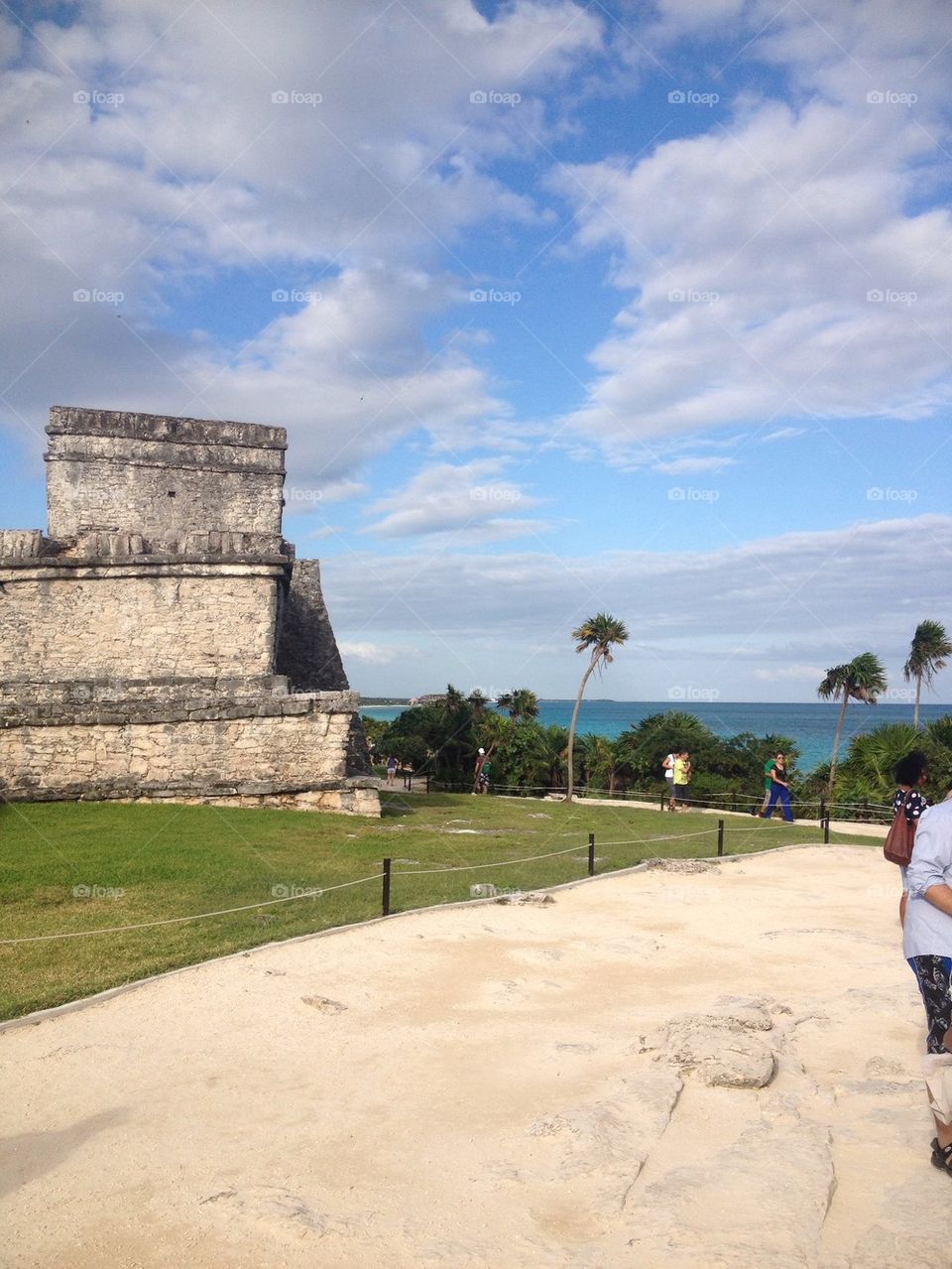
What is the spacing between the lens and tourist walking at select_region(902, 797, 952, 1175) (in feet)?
14.0

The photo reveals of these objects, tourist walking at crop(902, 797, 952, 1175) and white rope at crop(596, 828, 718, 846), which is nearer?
tourist walking at crop(902, 797, 952, 1175)

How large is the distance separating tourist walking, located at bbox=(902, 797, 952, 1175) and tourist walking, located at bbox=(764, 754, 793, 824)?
15037mm

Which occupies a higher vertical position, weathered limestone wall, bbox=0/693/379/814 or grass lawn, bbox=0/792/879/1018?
weathered limestone wall, bbox=0/693/379/814

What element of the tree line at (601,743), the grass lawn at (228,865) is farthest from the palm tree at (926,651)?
the grass lawn at (228,865)

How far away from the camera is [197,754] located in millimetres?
15852

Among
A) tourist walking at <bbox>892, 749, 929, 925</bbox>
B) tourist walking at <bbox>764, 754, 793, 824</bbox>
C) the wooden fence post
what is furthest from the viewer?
tourist walking at <bbox>764, 754, 793, 824</bbox>

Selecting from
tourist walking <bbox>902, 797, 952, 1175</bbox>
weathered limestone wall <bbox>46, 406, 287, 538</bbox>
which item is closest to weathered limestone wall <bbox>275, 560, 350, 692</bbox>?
weathered limestone wall <bbox>46, 406, 287, 538</bbox>

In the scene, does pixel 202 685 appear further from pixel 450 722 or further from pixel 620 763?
pixel 620 763

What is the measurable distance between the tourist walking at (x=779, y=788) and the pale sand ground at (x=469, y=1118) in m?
11.3

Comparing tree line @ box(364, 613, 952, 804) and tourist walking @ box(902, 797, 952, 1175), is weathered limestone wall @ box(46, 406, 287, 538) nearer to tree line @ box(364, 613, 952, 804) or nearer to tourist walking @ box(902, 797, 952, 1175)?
tree line @ box(364, 613, 952, 804)

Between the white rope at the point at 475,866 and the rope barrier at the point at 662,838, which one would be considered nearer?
the white rope at the point at 475,866
